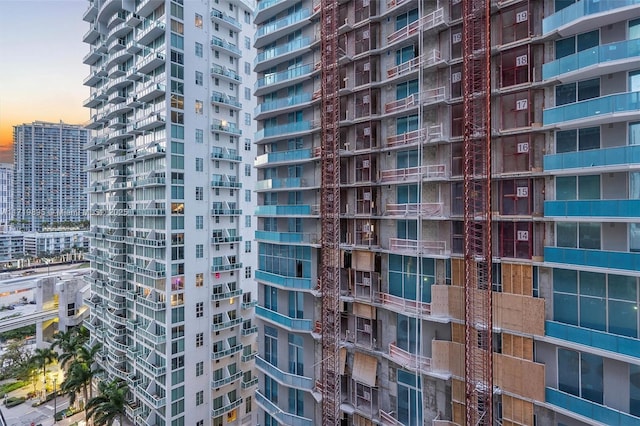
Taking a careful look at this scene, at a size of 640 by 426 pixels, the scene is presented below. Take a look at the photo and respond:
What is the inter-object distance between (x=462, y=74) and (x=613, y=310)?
14078mm


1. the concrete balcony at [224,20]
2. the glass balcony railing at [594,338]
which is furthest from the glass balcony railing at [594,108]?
the concrete balcony at [224,20]

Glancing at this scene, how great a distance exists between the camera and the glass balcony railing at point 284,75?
2798cm

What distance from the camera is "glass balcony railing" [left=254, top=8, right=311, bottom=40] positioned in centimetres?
2802

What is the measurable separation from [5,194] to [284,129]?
157 meters

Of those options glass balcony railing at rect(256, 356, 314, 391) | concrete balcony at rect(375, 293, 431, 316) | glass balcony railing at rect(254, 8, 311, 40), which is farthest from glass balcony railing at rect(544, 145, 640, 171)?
glass balcony railing at rect(256, 356, 314, 391)

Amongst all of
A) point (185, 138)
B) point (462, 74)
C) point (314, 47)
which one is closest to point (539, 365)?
point (462, 74)

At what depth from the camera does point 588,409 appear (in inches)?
613

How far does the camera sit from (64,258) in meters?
125

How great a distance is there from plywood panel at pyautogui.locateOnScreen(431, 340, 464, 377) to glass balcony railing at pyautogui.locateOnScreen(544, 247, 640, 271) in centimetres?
695

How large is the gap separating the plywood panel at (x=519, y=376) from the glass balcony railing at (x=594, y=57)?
573 inches

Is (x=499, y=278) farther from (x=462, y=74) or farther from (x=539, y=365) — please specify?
(x=462, y=74)

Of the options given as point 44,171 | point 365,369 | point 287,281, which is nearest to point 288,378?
point 365,369

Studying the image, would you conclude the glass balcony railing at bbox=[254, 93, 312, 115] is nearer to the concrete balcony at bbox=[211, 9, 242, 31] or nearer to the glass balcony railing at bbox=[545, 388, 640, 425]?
the concrete balcony at bbox=[211, 9, 242, 31]

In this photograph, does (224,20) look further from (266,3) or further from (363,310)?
(363,310)
